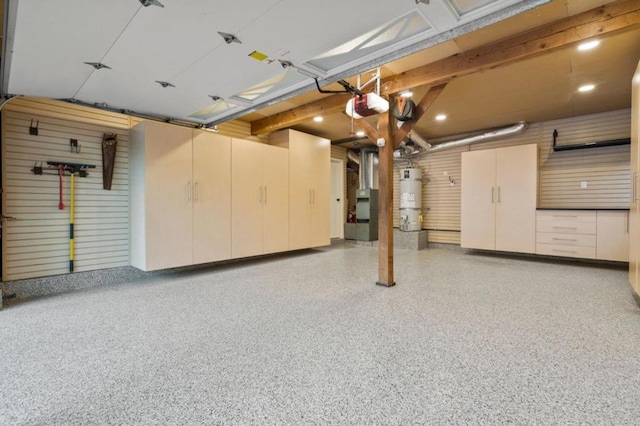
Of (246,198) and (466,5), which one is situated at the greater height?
(466,5)

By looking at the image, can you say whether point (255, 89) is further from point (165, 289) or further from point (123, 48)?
point (165, 289)

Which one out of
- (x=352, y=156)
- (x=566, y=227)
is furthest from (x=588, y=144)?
(x=352, y=156)

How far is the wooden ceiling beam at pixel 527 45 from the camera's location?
8.41 ft

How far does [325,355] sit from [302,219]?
13.7 feet

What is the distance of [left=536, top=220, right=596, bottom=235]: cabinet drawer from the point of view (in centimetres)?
483

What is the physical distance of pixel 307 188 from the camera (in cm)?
615

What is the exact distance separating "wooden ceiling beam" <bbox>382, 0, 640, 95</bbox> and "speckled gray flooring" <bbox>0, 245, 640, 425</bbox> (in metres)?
2.57

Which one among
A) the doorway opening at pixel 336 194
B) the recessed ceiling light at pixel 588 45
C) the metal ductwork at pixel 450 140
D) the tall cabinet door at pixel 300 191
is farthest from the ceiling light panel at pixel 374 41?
the doorway opening at pixel 336 194

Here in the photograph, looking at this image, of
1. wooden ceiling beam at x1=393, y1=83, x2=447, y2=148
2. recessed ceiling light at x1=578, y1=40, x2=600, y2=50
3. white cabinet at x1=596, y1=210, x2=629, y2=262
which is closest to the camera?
recessed ceiling light at x1=578, y1=40, x2=600, y2=50

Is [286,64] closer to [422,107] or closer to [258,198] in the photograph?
[422,107]

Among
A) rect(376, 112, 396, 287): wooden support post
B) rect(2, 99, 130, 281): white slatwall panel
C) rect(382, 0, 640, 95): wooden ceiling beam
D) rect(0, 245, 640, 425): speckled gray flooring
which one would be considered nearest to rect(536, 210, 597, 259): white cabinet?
rect(0, 245, 640, 425): speckled gray flooring

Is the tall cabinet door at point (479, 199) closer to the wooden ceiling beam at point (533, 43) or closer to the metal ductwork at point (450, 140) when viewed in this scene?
the metal ductwork at point (450, 140)

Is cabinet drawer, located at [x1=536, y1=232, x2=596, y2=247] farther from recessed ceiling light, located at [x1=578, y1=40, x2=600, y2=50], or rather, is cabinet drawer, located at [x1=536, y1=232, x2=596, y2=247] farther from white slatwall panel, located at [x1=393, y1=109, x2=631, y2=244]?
recessed ceiling light, located at [x1=578, y1=40, x2=600, y2=50]

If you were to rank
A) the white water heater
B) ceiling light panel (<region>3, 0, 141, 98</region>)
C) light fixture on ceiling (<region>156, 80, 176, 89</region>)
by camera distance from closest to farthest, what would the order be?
1. ceiling light panel (<region>3, 0, 141, 98</region>)
2. light fixture on ceiling (<region>156, 80, 176, 89</region>)
3. the white water heater
